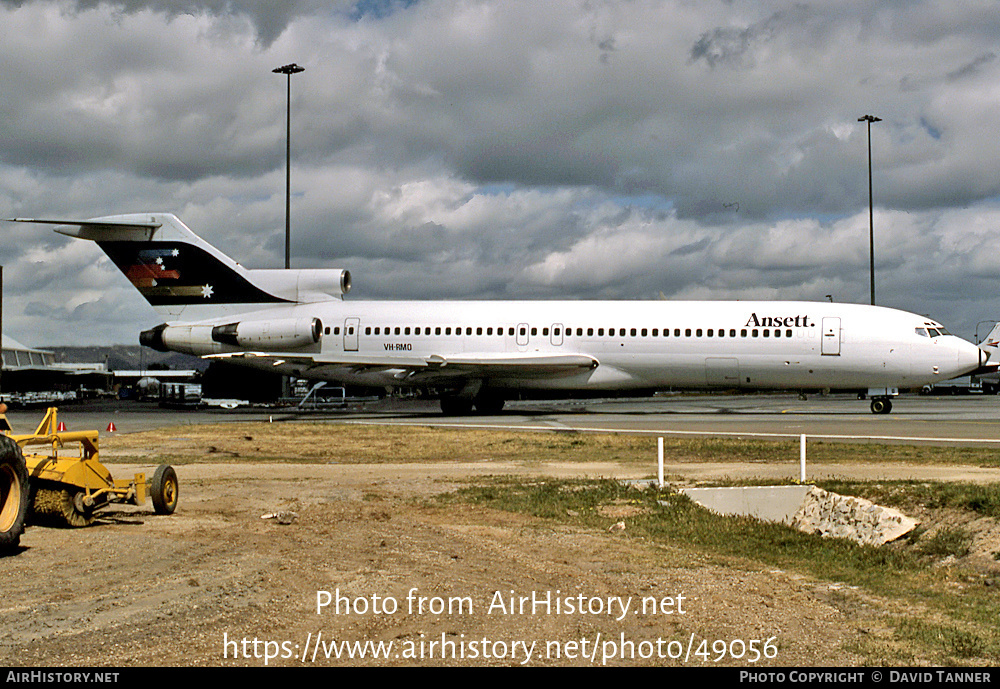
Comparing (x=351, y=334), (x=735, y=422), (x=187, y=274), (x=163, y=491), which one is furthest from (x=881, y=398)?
(x=163, y=491)

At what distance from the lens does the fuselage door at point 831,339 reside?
30.9 metres

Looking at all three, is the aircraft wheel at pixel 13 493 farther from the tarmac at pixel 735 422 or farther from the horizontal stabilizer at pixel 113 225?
the horizontal stabilizer at pixel 113 225

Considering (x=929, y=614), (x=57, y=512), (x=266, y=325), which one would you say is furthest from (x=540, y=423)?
(x=929, y=614)

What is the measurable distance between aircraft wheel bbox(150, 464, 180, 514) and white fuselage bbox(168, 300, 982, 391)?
2090 centimetres

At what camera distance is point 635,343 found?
106 feet

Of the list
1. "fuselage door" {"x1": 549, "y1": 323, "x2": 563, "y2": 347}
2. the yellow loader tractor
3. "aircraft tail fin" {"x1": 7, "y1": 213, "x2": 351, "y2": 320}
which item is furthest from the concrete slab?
"aircraft tail fin" {"x1": 7, "y1": 213, "x2": 351, "y2": 320}

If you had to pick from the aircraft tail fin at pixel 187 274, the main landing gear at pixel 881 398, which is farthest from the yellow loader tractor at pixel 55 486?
the main landing gear at pixel 881 398

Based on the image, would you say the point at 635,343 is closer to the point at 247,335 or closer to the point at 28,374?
the point at 247,335

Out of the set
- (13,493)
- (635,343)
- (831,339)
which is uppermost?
(831,339)

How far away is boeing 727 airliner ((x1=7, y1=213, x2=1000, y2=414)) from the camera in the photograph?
31.1m

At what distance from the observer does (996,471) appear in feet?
50.9

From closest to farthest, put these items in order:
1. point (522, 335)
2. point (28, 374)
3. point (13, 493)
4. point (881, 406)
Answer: point (13, 493)
point (881, 406)
point (522, 335)
point (28, 374)

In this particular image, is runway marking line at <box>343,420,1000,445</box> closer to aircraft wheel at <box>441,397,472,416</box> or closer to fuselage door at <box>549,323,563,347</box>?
aircraft wheel at <box>441,397,472,416</box>

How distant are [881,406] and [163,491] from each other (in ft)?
90.7
